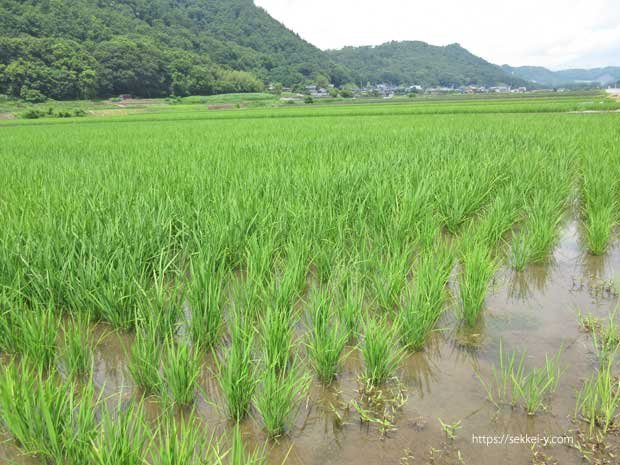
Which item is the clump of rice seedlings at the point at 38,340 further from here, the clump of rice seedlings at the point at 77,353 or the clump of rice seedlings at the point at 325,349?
the clump of rice seedlings at the point at 325,349

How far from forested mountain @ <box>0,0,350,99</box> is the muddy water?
166 ft

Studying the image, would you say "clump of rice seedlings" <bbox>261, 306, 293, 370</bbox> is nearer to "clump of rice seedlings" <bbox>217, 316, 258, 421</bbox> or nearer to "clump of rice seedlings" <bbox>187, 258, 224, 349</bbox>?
"clump of rice seedlings" <bbox>217, 316, 258, 421</bbox>

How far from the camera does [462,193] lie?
4051 millimetres

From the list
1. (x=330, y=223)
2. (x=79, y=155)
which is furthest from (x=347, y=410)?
(x=79, y=155)

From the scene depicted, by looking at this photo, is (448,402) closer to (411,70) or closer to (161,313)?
(161,313)

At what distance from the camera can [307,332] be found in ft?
6.62

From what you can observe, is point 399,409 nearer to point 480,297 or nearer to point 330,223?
point 480,297

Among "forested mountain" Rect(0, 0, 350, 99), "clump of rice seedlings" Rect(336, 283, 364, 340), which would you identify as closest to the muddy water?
"clump of rice seedlings" Rect(336, 283, 364, 340)

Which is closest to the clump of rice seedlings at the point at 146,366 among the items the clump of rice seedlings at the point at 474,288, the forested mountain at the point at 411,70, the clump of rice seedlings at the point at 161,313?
the clump of rice seedlings at the point at 161,313

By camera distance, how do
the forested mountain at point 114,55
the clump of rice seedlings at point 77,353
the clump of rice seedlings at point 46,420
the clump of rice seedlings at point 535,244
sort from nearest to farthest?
the clump of rice seedlings at point 46,420 → the clump of rice seedlings at point 77,353 → the clump of rice seedlings at point 535,244 → the forested mountain at point 114,55

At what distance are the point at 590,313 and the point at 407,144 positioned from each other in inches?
231

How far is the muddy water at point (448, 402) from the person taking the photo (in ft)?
4.51

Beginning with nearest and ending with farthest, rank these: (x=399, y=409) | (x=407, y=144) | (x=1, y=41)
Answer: (x=399, y=409) < (x=407, y=144) < (x=1, y=41)

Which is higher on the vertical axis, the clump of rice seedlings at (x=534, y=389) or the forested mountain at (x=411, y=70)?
the forested mountain at (x=411, y=70)
